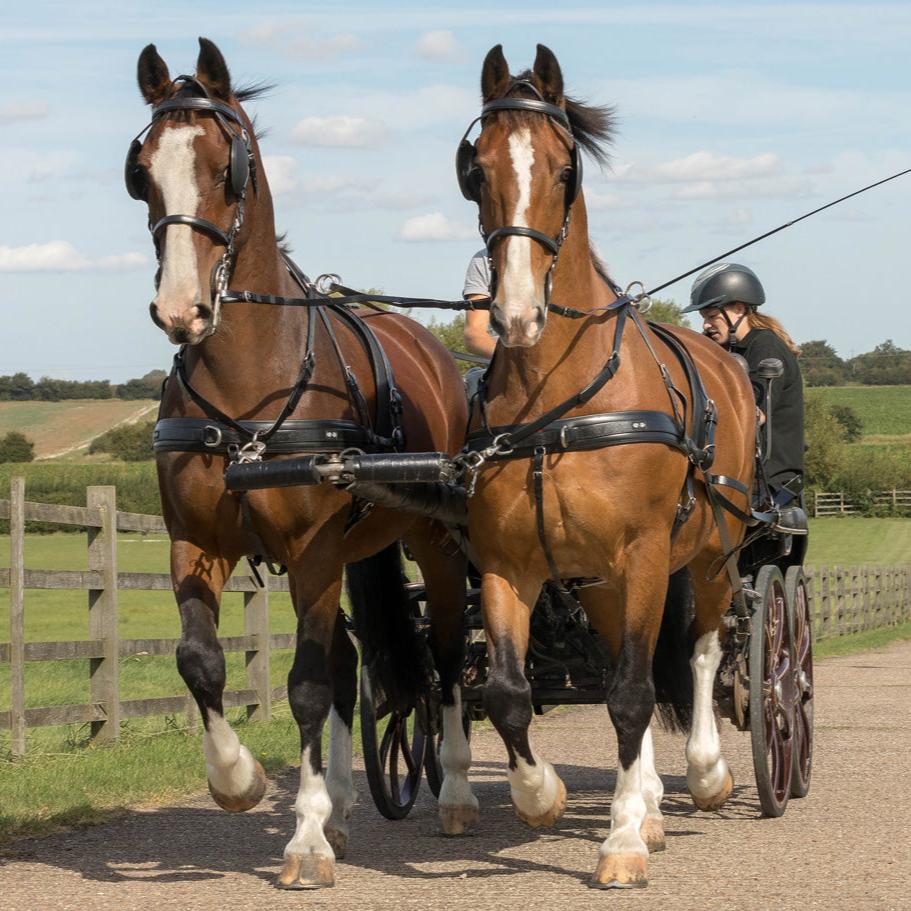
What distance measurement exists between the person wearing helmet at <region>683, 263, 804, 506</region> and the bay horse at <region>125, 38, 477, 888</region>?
2.66 meters

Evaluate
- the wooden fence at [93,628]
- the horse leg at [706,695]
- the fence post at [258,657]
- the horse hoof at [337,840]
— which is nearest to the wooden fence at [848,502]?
the fence post at [258,657]

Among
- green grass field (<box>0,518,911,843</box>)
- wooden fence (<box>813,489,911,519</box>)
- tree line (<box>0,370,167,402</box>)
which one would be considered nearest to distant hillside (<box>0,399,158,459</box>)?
tree line (<box>0,370,167,402</box>)

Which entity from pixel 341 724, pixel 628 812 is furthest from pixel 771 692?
pixel 341 724

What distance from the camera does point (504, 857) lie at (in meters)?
6.12

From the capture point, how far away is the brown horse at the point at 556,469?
531cm

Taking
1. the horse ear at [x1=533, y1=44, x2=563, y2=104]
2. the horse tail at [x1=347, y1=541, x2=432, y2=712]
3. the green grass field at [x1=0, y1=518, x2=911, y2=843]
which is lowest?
the green grass field at [x1=0, y1=518, x2=911, y2=843]

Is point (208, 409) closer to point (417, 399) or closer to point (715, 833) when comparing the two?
point (417, 399)

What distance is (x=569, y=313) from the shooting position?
18.4ft

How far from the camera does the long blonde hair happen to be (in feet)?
27.3

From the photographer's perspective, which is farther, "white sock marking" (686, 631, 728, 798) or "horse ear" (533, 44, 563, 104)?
"white sock marking" (686, 631, 728, 798)

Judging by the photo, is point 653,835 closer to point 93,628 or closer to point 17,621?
point 17,621

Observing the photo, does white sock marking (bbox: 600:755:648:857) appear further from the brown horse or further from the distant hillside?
the distant hillside

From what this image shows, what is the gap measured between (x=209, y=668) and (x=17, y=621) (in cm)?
410

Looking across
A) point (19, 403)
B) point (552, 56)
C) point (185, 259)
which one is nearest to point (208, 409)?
point (185, 259)
